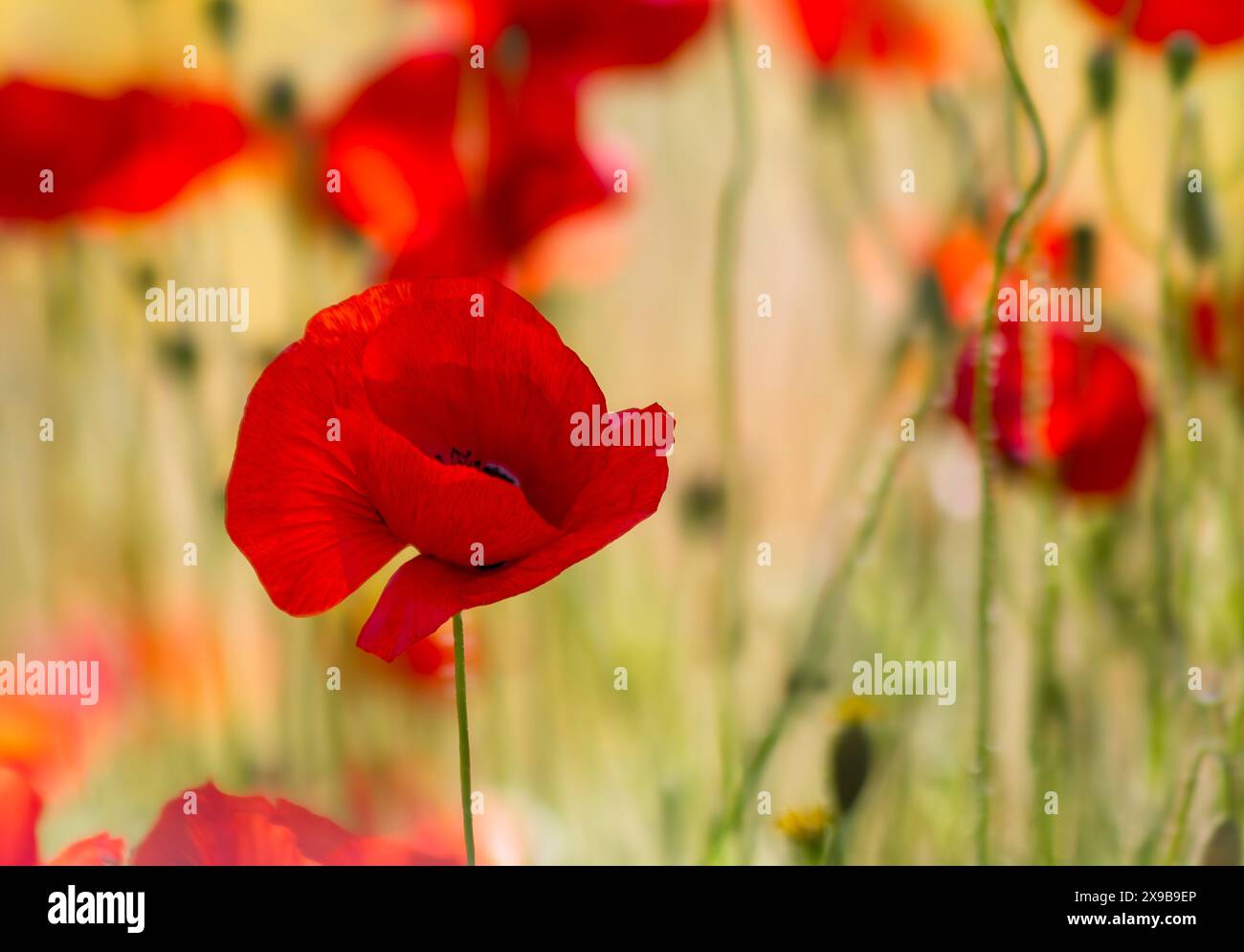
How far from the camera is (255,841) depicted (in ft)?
1.70

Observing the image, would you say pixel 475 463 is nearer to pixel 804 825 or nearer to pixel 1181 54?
pixel 804 825

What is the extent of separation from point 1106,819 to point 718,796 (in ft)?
0.59

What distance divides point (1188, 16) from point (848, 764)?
0.38m

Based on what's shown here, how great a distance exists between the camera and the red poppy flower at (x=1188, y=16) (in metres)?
0.60

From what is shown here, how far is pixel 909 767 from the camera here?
620mm

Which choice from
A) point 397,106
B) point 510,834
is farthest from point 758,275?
point 510,834

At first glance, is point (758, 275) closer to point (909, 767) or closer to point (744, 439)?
point (744, 439)

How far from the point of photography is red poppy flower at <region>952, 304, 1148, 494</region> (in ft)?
1.92

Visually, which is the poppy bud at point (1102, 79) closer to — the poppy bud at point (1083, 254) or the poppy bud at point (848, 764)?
the poppy bud at point (1083, 254)

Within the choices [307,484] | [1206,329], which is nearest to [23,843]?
[307,484]

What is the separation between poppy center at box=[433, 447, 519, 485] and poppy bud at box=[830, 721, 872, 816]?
0.61 feet

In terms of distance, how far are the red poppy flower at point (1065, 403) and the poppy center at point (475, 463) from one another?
0.24 m
